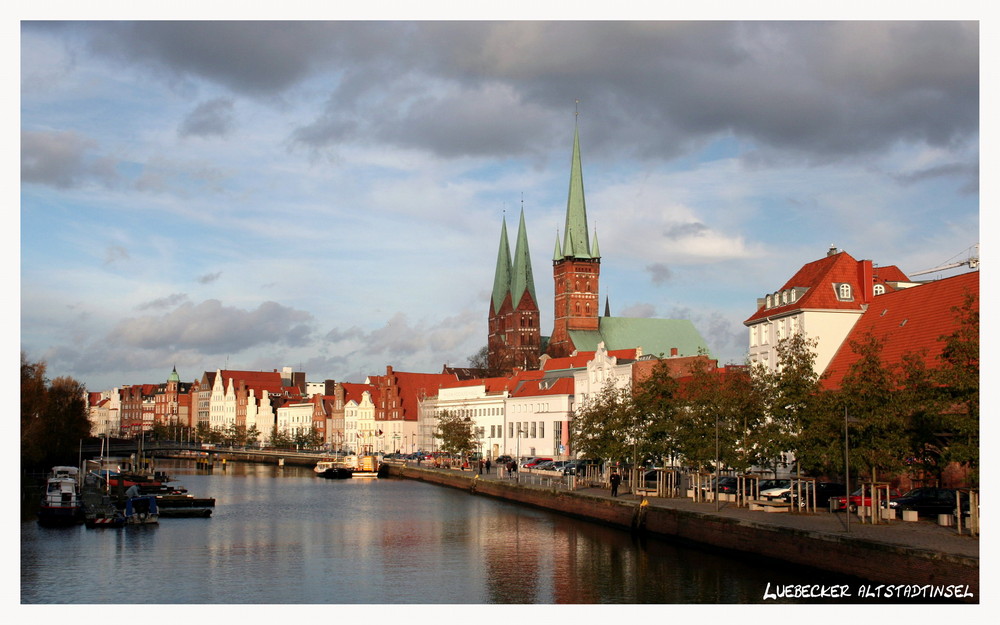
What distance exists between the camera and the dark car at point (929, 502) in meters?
41.1

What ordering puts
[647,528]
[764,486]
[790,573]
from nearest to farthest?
[790,573] → [647,528] → [764,486]

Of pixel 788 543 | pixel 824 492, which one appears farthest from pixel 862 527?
pixel 824 492

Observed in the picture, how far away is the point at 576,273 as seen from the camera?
570ft

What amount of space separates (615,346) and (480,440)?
58.1 metres

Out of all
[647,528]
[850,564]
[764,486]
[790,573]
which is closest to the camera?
[850,564]

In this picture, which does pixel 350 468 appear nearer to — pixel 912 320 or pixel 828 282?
pixel 828 282

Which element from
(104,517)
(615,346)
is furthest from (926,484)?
(615,346)

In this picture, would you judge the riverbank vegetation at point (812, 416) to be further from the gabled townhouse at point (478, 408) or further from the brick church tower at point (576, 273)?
the brick church tower at point (576, 273)

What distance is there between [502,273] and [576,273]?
52.4 feet

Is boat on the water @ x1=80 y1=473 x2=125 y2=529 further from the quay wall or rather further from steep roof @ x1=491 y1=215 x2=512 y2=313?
steep roof @ x1=491 y1=215 x2=512 y2=313

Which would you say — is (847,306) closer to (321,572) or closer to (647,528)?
(647,528)

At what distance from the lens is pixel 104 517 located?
5309cm

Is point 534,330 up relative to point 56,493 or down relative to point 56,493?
up

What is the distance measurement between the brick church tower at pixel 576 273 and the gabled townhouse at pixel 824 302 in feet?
326
